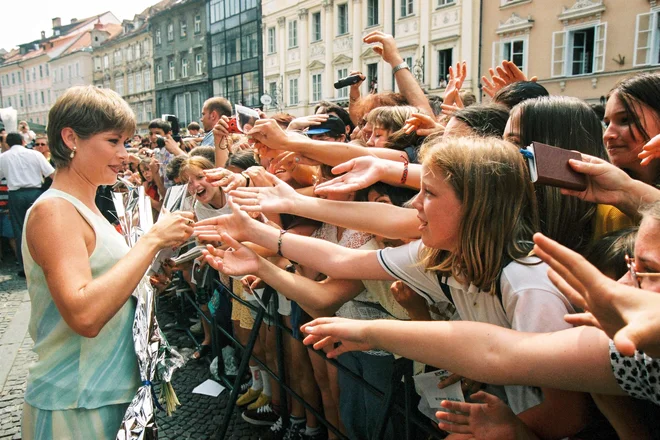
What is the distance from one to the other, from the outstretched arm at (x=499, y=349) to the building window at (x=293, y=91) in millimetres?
28395

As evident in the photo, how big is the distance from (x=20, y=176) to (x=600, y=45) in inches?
688

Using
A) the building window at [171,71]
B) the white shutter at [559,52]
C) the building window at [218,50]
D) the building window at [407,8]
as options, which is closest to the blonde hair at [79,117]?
the white shutter at [559,52]

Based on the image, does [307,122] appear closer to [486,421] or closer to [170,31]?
[486,421]

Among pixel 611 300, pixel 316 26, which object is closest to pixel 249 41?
pixel 316 26

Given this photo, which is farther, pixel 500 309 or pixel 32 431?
pixel 32 431

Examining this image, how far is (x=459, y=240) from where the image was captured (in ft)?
5.13

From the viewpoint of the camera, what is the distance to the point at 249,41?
33.0 m

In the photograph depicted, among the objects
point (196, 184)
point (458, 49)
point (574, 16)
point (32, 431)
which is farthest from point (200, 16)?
point (32, 431)

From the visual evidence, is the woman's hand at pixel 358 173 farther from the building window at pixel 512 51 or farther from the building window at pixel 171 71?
the building window at pixel 171 71

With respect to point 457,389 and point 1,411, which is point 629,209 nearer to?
point 457,389

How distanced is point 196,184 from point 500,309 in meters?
3.12

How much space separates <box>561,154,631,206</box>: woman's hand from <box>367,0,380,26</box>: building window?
2418 cm

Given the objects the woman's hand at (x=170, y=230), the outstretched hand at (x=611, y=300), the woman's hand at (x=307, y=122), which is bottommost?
the woman's hand at (x=170, y=230)

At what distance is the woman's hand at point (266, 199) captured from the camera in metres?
2.32
